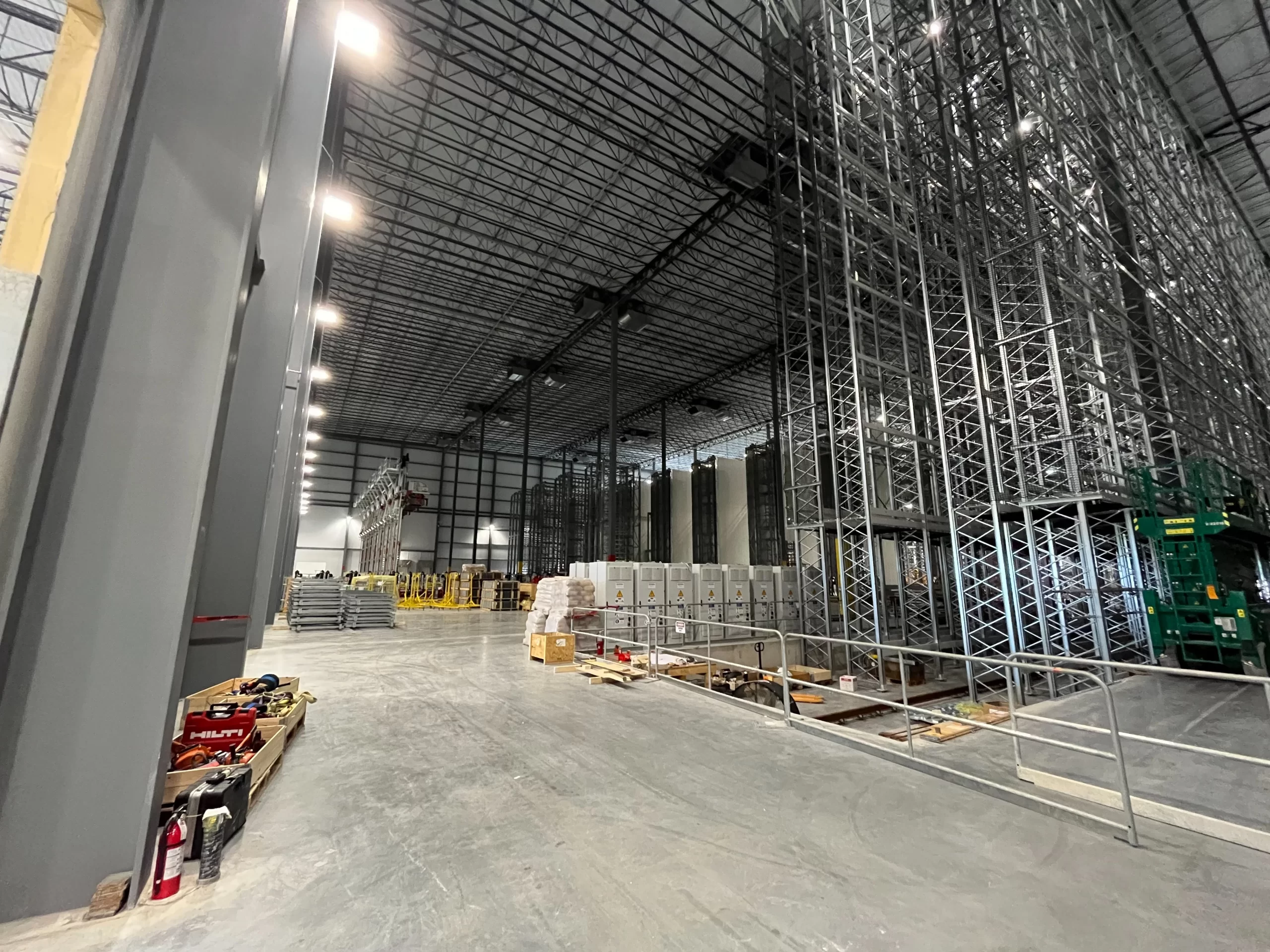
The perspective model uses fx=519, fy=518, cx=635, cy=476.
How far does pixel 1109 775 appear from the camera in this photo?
13.9 feet

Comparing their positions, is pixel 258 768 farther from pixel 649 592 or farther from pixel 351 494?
pixel 351 494

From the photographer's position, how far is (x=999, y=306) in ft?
36.3

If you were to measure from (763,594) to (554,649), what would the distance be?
8.10 m

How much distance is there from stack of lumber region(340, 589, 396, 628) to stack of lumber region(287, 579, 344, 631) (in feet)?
0.72

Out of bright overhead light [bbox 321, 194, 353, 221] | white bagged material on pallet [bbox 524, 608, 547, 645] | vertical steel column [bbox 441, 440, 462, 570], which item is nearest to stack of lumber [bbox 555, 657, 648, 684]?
white bagged material on pallet [bbox 524, 608, 547, 645]

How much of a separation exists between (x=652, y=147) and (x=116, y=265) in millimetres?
15308

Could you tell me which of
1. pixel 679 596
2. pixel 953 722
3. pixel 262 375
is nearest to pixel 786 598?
pixel 679 596

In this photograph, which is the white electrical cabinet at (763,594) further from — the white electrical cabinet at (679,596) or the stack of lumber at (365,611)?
the stack of lumber at (365,611)

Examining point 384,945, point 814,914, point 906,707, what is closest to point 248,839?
point 384,945

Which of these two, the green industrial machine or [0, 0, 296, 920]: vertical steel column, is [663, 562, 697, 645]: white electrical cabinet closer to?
the green industrial machine

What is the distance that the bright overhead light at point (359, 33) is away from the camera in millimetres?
7418

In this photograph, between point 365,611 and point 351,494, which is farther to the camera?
point 351,494

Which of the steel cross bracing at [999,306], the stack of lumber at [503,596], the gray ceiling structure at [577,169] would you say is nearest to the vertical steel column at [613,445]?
the gray ceiling structure at [577,169]

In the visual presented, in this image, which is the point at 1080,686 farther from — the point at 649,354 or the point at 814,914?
the point at 649,354
